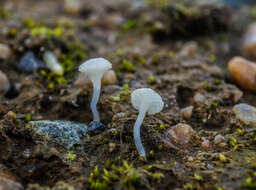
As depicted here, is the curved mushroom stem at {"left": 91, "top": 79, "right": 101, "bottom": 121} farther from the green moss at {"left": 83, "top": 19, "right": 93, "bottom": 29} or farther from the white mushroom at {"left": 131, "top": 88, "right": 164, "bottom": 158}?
the green moss at {"left": 83, "top": 19, "right": 93, "bottom": 29}

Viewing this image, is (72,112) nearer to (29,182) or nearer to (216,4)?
(29,182)

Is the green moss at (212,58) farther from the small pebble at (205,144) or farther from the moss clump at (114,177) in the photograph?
the moss clump at (114,177)

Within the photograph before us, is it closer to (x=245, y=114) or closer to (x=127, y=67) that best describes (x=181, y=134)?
(x=245, y=114)

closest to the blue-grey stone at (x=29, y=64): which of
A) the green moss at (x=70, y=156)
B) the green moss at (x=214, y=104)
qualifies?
the green moss at (x=70, y=156)

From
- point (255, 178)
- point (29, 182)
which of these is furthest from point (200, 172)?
point (29, 182)

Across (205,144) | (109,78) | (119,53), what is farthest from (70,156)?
(119,53)

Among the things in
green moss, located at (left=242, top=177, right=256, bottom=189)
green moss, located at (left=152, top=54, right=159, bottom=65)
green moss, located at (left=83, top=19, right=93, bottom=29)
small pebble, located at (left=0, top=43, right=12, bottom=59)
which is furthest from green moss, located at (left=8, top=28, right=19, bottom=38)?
green moss, located at (left=242, top=177, right=256, bottom=189)
